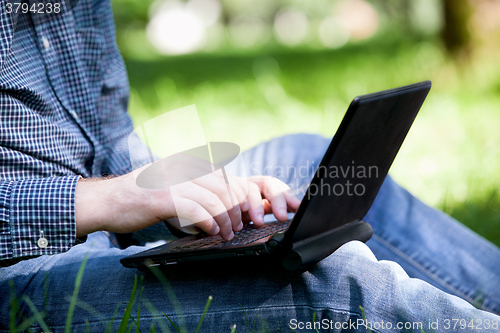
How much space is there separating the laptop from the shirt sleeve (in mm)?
165

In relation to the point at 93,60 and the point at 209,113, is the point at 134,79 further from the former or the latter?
the point at 93,60

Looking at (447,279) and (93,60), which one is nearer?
(447,279)

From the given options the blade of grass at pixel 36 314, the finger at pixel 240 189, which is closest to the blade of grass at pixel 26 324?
the blade of grass at pixel 36 314

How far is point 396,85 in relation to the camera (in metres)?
4.57

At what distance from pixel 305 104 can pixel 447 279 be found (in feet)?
9.71

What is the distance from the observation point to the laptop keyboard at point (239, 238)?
3.22 feet

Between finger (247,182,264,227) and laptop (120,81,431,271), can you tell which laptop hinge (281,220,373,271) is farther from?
finger (247,182,264,227)

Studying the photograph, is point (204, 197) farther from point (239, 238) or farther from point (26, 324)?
point (26, 324)

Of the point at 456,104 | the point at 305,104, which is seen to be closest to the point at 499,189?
the point at 456,104

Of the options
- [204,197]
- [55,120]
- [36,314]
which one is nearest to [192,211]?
[204,197]

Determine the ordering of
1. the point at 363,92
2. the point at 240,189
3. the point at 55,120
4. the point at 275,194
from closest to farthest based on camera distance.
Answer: the point at 240,189
the point at 275,194
the point at 55,120
the point at 363,92

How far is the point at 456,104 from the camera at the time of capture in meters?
3.85

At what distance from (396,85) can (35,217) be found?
4.18 m

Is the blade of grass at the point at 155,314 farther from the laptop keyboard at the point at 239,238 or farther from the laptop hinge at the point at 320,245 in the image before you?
the laptop hinge at the point at 320,245
